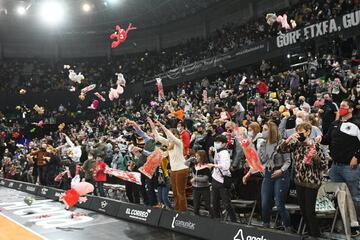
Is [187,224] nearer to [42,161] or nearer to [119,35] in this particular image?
[42,161]

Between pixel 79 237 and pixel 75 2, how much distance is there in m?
22.1

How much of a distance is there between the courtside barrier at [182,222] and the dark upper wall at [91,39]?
21224 millimetres

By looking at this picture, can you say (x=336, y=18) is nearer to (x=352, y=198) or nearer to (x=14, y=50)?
(x=352, y=198)

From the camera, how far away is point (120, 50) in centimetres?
3456

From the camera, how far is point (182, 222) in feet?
22.6

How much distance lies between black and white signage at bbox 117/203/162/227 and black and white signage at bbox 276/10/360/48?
10.1 meters

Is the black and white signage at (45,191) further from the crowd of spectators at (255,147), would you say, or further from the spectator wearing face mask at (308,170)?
the spectator wearing face mask at (308,170)

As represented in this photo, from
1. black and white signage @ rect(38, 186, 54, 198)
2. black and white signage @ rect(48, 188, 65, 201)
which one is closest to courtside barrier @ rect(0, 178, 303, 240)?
black and white signage @ rect(48, 188, 65, 201)

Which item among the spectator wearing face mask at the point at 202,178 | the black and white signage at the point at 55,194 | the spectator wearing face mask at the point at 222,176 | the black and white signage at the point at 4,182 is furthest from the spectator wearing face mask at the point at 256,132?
the black and white signage at the point at 4,182

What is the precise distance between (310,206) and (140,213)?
13.5 ft

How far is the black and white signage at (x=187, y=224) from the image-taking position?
6.31 m

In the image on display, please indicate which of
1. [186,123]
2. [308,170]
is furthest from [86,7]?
[308,170]

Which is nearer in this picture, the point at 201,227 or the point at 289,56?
the point at 201,227

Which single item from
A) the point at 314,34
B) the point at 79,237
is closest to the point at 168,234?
the point at 79,237
